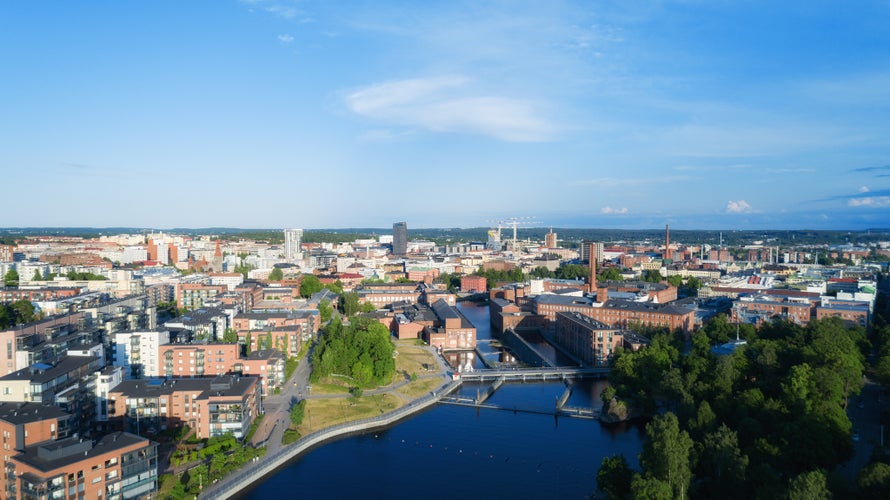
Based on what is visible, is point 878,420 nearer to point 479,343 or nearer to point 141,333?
point 479,343

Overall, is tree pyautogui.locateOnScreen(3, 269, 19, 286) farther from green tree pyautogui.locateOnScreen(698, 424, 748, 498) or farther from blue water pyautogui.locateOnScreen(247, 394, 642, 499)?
green tree pyautogui.locateOnScreen(698, 424, 748, 498)

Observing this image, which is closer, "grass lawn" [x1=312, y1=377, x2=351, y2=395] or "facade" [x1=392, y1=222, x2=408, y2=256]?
"grass lawn" [x1=312, y1=377, x2=351, y2=395]

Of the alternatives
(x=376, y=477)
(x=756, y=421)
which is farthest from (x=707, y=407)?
(x=376, y=477)

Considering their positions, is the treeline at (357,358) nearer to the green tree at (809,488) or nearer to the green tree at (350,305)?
the green tree at (350,305)

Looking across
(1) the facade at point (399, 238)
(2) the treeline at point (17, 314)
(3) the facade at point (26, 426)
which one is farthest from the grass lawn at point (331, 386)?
(1) the facade at point (399, 238)

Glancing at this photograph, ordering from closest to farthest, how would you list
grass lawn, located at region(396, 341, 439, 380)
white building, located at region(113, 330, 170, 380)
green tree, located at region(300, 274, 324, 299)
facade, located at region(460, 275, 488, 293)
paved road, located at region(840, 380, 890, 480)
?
paved road, located at region(840, 380, 890, 480), white building, located at region(113, 330, 170, 380), grass lawn, located at region(396, 341, 439, 380), green tree, located at region(300, 274, 324, 299), facade, located at region(460, 275, 488, 293)

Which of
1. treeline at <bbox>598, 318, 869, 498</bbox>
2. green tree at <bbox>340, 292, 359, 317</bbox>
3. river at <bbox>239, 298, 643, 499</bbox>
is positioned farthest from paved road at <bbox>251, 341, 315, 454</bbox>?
green tree at <bbox>340, 292, 359, 317</bbox>

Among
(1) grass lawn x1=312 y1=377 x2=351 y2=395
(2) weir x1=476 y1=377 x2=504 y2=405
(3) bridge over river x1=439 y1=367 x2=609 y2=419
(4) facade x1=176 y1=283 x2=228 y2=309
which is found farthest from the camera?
(4) facade x1=176 y1=283 x2=228 y2=309

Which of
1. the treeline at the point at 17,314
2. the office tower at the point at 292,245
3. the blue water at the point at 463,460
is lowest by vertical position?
the blue water at the point at 463,460

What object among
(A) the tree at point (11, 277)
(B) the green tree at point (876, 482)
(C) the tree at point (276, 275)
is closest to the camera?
(B) the green tree at point (876, 482)
